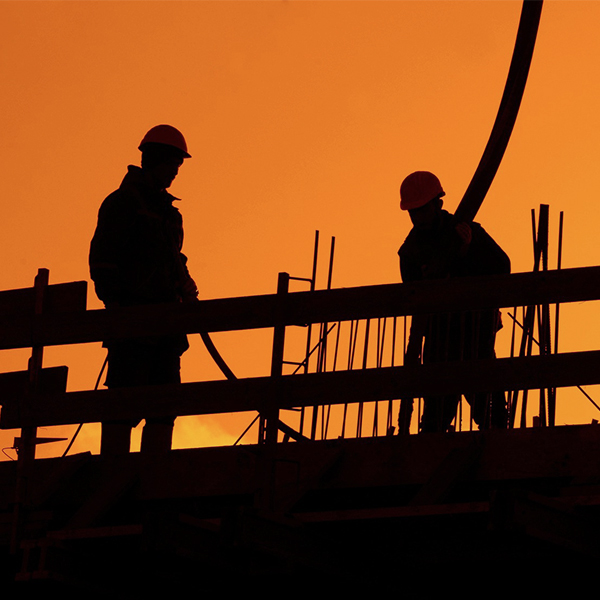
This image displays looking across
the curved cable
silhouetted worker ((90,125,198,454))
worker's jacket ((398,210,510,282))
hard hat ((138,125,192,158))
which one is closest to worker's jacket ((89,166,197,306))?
silhouetted worker ((90,125,198,454))

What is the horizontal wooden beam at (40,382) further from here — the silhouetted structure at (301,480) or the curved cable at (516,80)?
the curved cable at (516,80)

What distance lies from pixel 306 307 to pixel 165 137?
2297 millimetres

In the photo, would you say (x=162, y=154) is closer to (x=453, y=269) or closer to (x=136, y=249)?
(x=136, y=249)

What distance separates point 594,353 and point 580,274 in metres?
0.41

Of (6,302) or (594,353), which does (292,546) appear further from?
(6,302)

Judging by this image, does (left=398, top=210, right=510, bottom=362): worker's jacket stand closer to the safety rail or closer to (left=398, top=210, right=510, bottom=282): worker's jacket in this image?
(left=398, top=210, right=510, bottom=282): worker's jacket

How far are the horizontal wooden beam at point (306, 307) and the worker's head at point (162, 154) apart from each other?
1532mm

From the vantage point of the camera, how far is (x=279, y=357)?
6.76 meters

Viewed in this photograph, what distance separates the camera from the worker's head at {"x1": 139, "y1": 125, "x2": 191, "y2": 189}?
862 cm

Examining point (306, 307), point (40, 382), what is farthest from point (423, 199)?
point (40, 382)

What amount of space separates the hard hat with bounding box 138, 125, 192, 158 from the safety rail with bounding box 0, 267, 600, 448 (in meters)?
1.47

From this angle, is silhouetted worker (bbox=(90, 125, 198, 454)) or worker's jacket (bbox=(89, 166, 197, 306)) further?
worker's jacket (bbox=(89, 166, 197, 306))

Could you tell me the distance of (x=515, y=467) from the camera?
673 cm

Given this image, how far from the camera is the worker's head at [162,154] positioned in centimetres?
862
